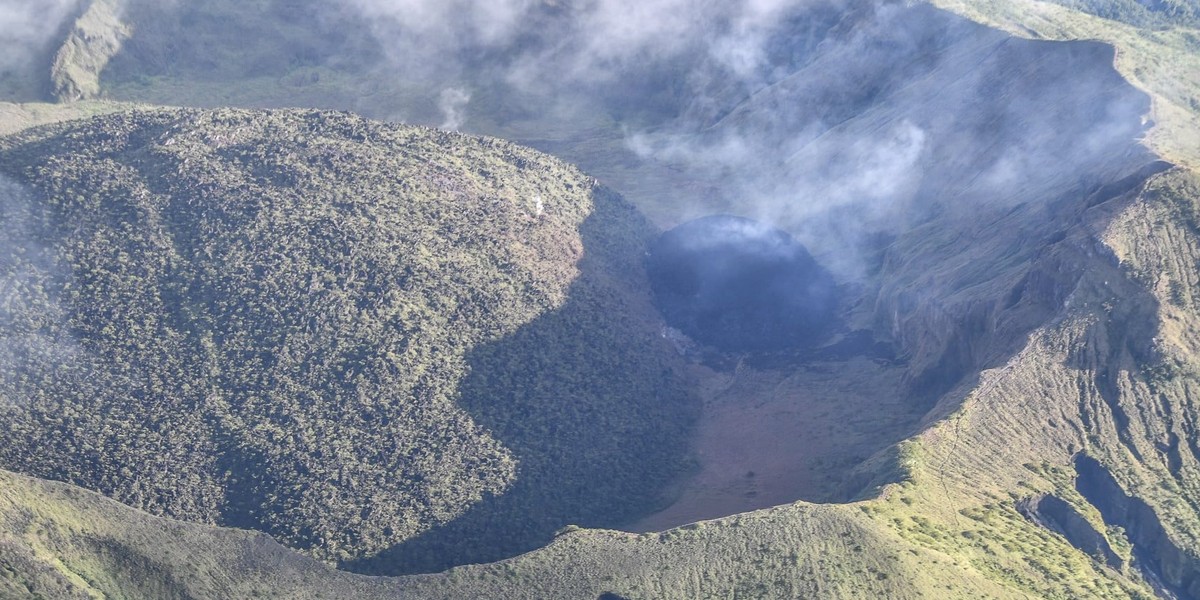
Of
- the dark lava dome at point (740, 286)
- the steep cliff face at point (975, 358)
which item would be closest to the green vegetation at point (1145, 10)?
the steep cliff face at point (975, 358)

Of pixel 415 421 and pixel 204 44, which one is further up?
pixel 204 44

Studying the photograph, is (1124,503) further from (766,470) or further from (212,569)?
(212,569)

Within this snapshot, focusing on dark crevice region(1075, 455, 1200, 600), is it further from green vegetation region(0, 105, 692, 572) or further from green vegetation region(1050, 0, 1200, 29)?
green vegetation region(1050, 0, 1200, 29)

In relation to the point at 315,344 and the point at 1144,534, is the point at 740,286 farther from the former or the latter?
the point at 1144,534

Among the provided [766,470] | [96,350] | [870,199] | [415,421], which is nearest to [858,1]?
[870,199]

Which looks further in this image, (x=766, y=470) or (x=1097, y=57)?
(x=1097, y=57)
